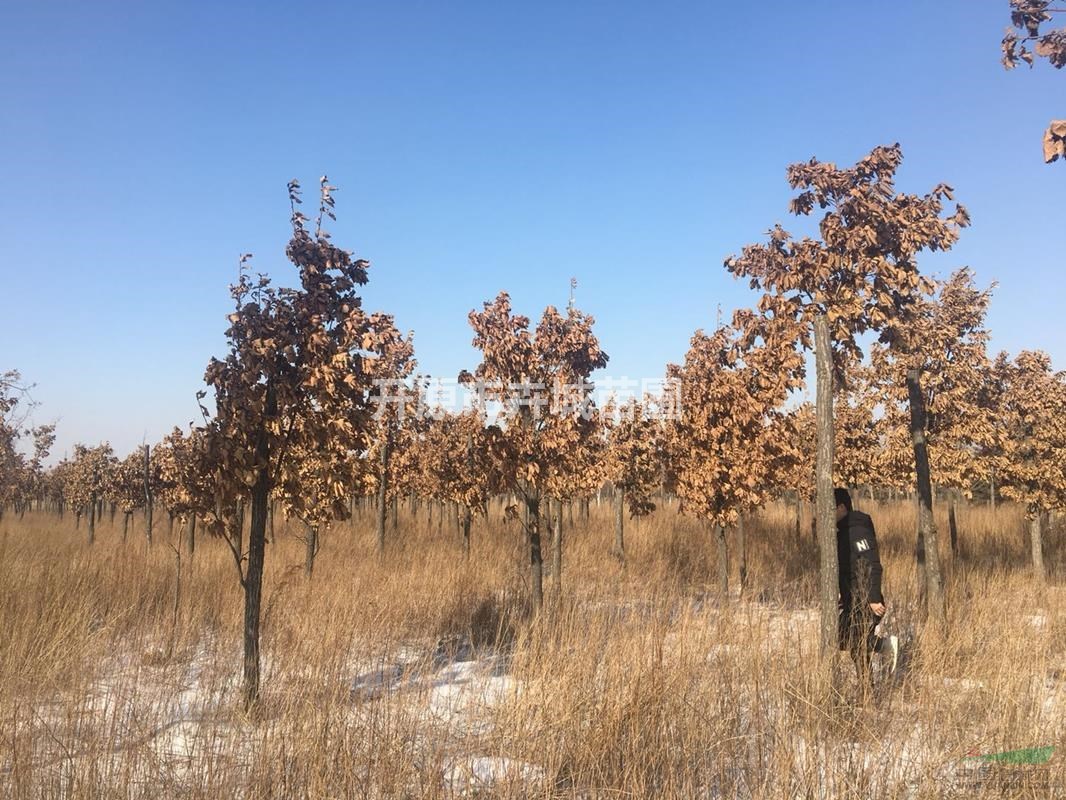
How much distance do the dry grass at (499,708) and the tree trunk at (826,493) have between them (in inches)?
17.2

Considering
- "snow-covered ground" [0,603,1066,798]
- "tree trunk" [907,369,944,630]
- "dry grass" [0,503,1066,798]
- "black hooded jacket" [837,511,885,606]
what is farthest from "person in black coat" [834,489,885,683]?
"tree trunk" [907,369,944,630]

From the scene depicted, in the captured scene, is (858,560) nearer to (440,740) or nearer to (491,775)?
(491,775)

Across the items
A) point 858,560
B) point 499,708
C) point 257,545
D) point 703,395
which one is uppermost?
point 703,395

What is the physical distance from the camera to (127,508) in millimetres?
24969

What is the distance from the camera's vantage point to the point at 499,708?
445 centimetres

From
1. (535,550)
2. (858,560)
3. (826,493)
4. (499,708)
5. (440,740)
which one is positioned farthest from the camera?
Result: (535,550)

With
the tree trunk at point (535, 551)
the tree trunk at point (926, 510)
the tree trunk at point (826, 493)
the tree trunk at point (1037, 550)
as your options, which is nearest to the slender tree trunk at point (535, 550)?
the tree trunk at point (535, 551)

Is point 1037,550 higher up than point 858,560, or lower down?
lower down

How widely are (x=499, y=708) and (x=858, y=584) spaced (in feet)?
12.2

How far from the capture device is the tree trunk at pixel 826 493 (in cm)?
589

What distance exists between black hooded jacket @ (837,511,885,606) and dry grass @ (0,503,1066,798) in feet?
2.47

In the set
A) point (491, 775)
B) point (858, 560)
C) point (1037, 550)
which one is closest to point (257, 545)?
point (491, 775)

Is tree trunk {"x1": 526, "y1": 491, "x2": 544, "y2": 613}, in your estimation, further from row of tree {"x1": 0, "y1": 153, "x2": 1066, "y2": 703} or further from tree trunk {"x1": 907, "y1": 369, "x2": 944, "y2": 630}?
tree trunk {"x1": 907, "y1": 369, "x2": 944, "y2": 630}

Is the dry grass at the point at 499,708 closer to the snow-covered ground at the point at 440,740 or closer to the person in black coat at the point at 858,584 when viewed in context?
the snow-covered ground at the point at 440,740
